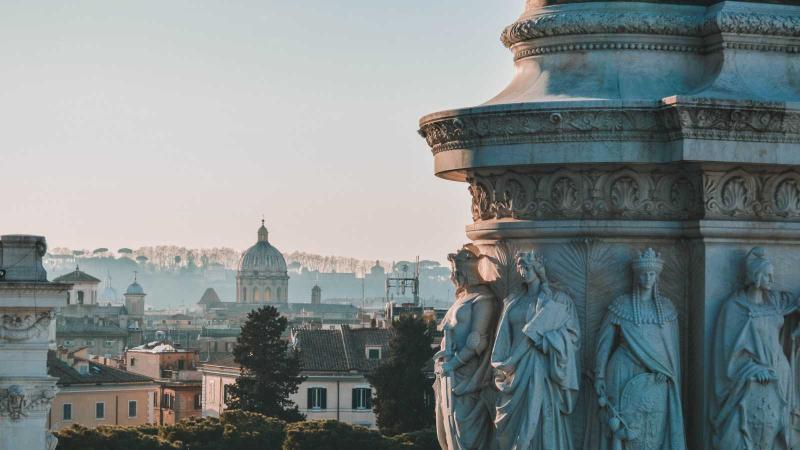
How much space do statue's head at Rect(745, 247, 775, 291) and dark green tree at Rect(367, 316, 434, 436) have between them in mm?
38931

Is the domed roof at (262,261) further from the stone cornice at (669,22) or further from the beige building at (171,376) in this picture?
the stone cornice at (669,22)

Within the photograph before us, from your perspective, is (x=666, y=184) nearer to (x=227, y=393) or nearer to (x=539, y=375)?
(x=539, y=375)

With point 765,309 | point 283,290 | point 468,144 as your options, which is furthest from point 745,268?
point 283,290

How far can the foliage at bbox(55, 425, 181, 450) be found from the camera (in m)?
35.9

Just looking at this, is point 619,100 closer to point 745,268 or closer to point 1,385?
point 745,268

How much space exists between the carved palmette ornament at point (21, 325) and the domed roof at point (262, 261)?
174985 mm

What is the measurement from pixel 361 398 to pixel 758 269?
5657 cm

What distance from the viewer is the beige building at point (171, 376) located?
70.9 metres

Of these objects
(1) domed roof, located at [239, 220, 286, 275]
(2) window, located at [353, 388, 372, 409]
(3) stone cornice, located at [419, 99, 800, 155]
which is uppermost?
(1) domed roof, located at [239, 220, 286, 275]

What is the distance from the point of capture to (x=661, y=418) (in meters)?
5.06

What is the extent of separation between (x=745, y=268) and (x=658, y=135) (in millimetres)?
489

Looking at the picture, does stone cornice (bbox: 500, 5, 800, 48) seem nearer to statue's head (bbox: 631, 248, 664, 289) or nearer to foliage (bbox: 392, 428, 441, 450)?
statue's head (bbox: 631, 248, 664, 289)

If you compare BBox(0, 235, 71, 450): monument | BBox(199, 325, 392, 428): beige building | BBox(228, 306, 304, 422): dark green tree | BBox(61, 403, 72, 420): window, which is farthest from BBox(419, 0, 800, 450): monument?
BBox(61, 403, 72, 420): window

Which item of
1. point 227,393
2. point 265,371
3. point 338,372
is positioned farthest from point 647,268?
point 338,372
